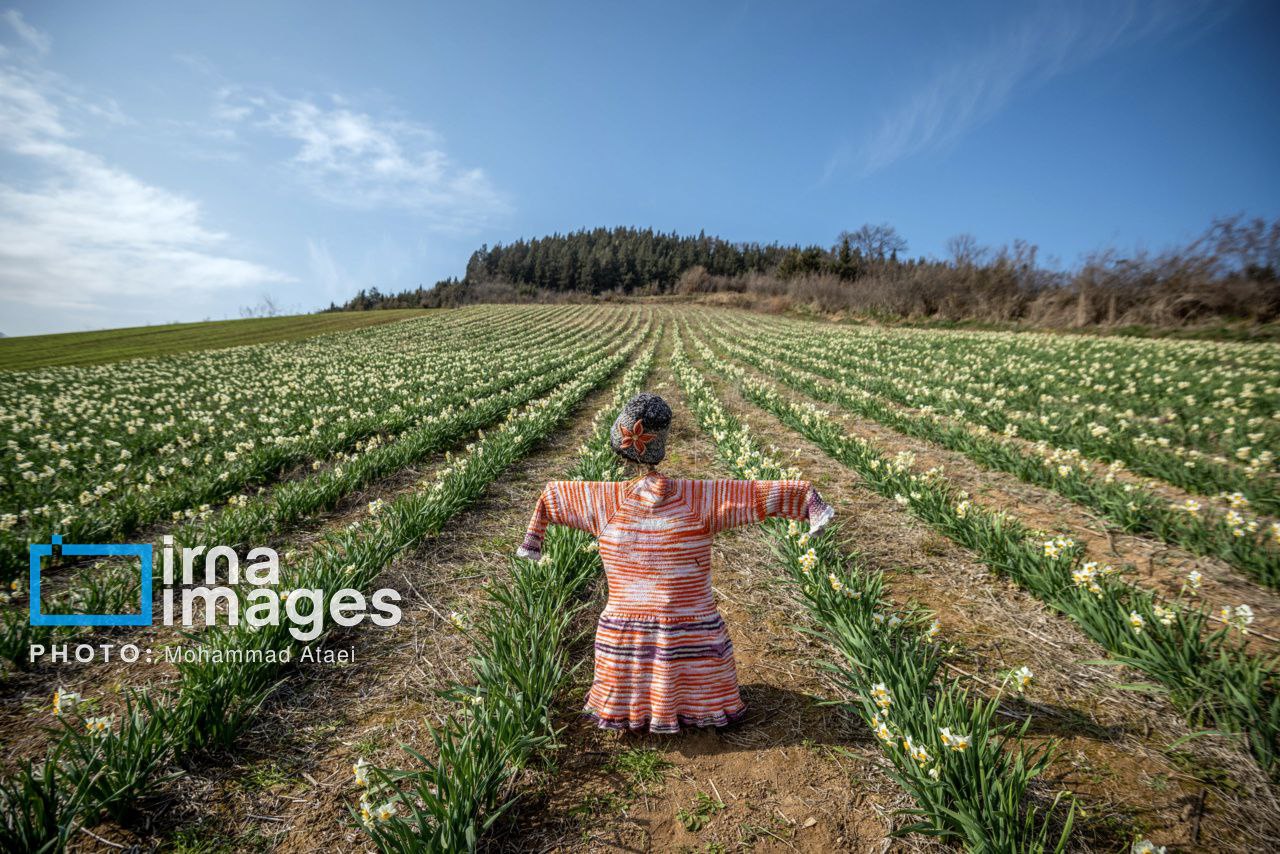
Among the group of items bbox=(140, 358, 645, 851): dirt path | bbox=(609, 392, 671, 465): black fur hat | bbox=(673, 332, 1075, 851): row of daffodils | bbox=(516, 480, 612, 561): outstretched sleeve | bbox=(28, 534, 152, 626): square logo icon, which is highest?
bbox=(609, 392, 671, 465): black fur hat

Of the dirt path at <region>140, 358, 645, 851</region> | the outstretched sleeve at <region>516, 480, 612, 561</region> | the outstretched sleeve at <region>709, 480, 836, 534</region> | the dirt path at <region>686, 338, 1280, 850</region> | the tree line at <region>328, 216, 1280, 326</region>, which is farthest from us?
the tree line at <region>328, 216, 1280, 326</region>

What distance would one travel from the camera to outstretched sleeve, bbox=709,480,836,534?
7.88 ft

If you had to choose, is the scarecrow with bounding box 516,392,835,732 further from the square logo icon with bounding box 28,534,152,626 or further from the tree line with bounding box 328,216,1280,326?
the tree line with bounding box 328,216,1280,326

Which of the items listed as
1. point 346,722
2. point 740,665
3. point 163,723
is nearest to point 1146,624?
point 740,665

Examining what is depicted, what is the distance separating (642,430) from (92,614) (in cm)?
461

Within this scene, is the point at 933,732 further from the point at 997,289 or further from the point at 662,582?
the point at 997,289

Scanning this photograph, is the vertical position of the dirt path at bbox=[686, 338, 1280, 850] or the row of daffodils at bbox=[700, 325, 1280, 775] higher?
the row of daffodils at bbox=[700, 325, 1280, 775]

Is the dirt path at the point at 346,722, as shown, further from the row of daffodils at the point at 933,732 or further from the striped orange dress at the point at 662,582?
the row of daffodils at the point at 933,732

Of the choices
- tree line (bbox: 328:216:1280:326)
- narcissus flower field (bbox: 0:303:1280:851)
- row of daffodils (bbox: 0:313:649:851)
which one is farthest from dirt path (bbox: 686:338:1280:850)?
tree line (bbox: 328:216:1280:326)

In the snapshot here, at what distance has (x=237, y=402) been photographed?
40.8ft

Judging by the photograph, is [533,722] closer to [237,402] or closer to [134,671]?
[134,671]

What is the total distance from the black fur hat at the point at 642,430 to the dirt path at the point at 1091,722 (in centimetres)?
250

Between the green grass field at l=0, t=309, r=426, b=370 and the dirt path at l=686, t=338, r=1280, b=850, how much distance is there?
126 feet

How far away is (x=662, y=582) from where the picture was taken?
2506 millimetres
